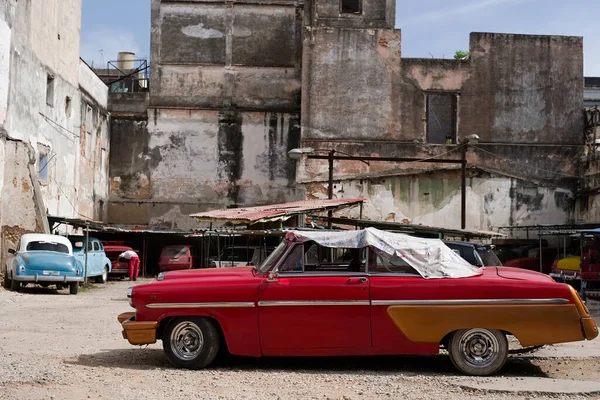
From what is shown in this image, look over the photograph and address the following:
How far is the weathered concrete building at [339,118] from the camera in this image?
34.0m

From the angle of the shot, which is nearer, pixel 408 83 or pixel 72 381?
pixel 72 381

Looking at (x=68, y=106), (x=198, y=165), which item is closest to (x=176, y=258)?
(x=198, y=165)

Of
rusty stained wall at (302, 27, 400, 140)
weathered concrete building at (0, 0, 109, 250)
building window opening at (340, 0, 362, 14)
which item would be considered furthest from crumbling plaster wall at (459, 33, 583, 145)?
weathered concrete building at (0, 0, 109, 250)

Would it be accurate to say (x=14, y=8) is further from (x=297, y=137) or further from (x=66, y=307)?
(x=297, y=137)

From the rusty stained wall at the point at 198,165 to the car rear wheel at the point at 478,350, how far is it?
92.6 ft

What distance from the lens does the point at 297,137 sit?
122ft

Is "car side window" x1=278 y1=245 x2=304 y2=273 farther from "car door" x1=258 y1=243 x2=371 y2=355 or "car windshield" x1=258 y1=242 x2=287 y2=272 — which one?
"car door" x1=258 y1=243 x2=371 y2=355

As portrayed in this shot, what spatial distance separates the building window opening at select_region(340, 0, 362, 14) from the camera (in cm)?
3678

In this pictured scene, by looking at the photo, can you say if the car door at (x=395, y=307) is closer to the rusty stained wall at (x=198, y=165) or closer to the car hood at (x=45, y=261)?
the car hood at (x=45, y=261)

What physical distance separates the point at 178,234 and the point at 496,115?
47.5 ft

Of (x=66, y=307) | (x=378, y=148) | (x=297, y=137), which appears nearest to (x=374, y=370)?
(x=66, y=307)

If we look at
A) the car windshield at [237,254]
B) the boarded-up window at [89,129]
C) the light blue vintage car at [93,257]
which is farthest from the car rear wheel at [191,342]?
the boarded-up window at [89,129]

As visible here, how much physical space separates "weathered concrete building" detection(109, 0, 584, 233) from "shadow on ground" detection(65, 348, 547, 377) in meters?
23.7

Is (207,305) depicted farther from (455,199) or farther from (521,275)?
(455,199)
